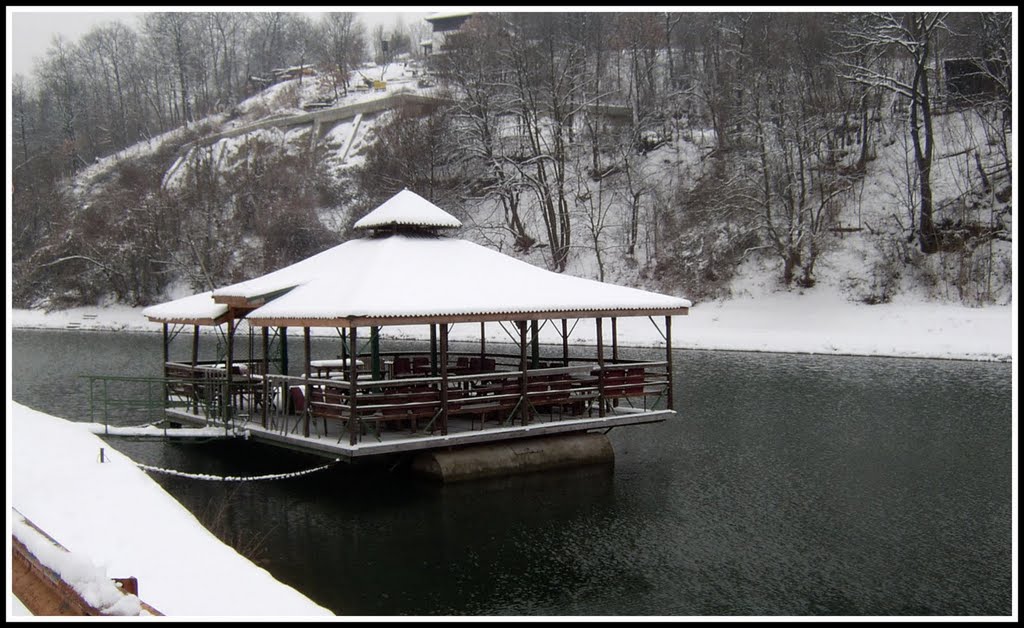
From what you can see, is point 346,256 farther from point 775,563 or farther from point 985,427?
point 985,427

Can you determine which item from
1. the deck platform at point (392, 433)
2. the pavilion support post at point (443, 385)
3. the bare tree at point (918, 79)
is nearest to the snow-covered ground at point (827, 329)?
the bare tree at point (918, 79)

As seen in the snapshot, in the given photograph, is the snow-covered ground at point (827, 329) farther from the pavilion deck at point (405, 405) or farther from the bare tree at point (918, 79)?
the pavilion deck at point (405, 405)

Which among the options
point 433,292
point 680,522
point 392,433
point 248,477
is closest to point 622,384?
point 433,292

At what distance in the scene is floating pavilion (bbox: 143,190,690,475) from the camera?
14695 mm

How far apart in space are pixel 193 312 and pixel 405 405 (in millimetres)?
5487

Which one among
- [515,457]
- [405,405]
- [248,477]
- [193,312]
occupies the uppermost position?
[193,312]

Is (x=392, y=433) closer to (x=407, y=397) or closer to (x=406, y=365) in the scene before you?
(x=407, y=397)

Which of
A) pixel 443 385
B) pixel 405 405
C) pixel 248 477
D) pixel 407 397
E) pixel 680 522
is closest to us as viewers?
pixel 680 522

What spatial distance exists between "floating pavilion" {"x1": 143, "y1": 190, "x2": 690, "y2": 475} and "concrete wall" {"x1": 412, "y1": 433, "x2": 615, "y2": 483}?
19cm

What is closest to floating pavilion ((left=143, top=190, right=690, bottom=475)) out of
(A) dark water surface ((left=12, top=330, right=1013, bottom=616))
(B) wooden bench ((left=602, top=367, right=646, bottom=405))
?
(B) wooden bench ((left=602, top=367, right=646, bottom=405))

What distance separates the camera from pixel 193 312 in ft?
57.5

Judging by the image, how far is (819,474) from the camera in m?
16.0

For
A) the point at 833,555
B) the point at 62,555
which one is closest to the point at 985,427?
the point at 833,555

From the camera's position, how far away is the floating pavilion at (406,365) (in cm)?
1470
